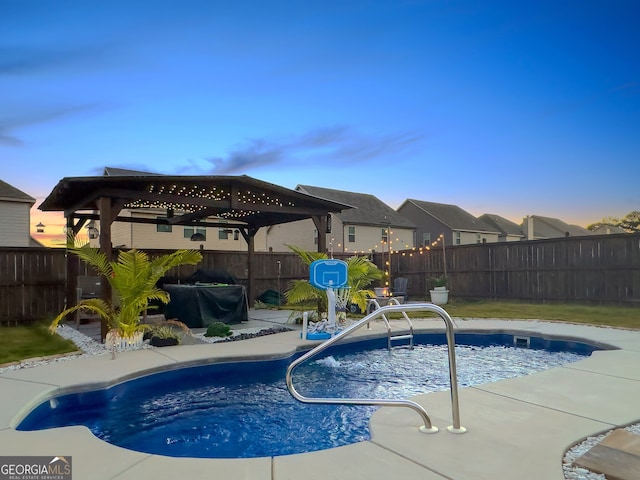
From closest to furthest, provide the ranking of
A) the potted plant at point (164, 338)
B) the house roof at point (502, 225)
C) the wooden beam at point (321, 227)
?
1. the potted plant at point (164, 338)
2. the wooden beam at point (321, 227)
3. the house roof at point (502, 225)

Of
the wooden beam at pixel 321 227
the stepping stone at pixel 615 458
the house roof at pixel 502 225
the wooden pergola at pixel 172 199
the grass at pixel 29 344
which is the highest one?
the house roof at pixel 502 225

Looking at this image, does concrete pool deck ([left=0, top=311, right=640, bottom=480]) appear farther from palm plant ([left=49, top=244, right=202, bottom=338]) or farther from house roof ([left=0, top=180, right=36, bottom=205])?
house roof ([left=0, top=180, right=36, bottom=205])

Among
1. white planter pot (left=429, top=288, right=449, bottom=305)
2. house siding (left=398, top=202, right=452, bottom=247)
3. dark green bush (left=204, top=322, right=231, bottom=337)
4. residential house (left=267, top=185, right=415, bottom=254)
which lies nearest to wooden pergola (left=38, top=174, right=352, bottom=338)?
dark green bush (left=204, top=322, right=231, bottom=337)

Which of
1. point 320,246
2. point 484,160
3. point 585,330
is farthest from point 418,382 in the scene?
point 484,160

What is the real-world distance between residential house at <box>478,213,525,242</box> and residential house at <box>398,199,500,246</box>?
82.7 inches

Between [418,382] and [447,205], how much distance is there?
28922 millimetres

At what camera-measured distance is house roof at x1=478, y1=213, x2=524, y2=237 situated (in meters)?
33.9

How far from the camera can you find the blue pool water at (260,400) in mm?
3330

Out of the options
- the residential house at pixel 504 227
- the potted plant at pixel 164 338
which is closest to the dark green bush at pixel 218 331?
the potted plant at pixel 164 338

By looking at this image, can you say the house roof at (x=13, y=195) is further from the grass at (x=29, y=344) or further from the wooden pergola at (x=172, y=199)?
the grass at (x=29, y=344)

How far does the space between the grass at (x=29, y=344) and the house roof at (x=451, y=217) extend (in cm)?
2371

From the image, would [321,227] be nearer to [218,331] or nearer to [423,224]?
[218,331]

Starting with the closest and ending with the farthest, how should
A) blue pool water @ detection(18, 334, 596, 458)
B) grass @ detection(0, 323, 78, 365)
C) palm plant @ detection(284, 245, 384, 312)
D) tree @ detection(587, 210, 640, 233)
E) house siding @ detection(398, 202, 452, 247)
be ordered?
blue pool water @ detection(18, 334, 596, 458), grass @ detection(0, 323, 78, 365), palm plant @ detection(284, 245, 384, 312), house siding @ detection(398, 202, 452, 247), tree @ detection(587, 210, 640, 233)

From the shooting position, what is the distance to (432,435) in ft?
9.33
